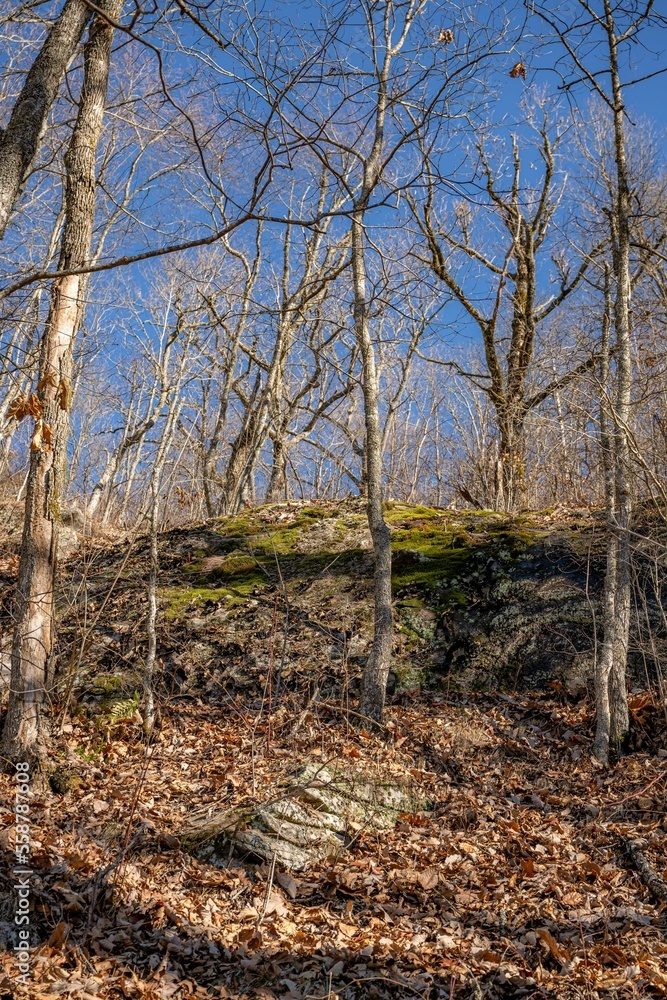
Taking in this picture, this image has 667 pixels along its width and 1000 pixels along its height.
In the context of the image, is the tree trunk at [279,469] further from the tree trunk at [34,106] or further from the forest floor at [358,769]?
the tree trunk at [34,106]

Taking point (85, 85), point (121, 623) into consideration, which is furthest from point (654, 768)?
point (85, 85)

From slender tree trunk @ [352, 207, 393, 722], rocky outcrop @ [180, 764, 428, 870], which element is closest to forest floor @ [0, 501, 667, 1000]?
rocky outcrop @ [180, 764, 428, 870]

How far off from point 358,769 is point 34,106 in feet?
17.3

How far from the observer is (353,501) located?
1036cm

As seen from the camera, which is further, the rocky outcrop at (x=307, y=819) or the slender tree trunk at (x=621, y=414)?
the slender tree trunk at (x=621, y=414)

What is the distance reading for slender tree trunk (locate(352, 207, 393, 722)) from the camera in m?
6.27

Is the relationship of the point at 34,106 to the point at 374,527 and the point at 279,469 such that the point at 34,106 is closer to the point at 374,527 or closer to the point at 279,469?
the point at 374,527

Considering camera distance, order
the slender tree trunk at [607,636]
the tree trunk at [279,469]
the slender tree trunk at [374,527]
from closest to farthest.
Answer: the slender tree trunk at [607,636] < the slender tree trunk at [374,527] < the tree trunk at [279,469]

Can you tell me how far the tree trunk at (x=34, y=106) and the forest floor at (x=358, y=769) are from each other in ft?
10.8

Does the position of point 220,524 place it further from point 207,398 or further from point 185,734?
point 207,398

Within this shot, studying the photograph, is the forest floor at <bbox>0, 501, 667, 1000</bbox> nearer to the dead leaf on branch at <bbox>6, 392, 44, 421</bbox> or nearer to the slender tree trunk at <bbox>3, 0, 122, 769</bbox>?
the slender tree trunk at <bbox>3, 0, 122, 769</bbox>

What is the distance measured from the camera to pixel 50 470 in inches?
226

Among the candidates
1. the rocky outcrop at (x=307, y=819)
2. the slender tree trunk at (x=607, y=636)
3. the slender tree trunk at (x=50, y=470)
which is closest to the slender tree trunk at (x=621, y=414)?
the slender tree trunk at (x=607, y=636)

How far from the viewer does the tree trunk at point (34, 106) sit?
3.93 meters
